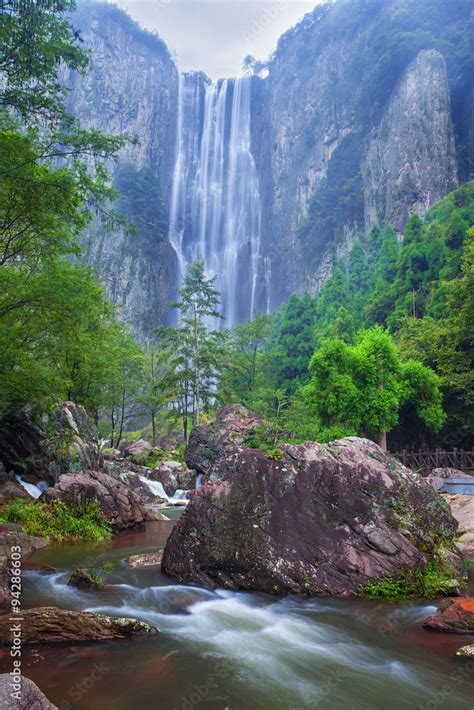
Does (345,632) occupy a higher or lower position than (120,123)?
lower

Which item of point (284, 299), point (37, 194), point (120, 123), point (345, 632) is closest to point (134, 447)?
point (37, 194)

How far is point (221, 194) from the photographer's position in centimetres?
8919

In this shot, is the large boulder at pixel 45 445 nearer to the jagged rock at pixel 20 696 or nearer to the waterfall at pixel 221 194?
the jagged rock at pixel 20 696

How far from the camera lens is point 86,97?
99.6m

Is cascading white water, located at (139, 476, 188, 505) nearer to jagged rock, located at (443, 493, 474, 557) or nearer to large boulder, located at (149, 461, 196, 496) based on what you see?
large boulder, located at (149, 461, 196, 496)

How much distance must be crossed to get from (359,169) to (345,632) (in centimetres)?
7972

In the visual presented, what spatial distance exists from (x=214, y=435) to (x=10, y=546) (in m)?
18.1

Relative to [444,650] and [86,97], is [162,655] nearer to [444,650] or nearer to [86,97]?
[444,650]

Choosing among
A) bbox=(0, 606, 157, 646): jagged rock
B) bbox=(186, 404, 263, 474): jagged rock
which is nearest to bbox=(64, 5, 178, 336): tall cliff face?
bbox=(186, 404, 263, 474): jagged rock

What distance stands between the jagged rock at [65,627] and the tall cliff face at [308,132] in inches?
2489

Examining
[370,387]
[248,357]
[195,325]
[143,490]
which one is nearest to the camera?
[143,490]

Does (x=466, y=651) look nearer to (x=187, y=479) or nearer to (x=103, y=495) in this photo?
(x=103, y=495)

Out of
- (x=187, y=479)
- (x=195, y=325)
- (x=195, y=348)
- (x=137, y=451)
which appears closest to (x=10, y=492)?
(x=187, y=479)

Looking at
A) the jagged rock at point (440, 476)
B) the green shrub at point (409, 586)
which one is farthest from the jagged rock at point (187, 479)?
the green shrub at point (409, 586)
